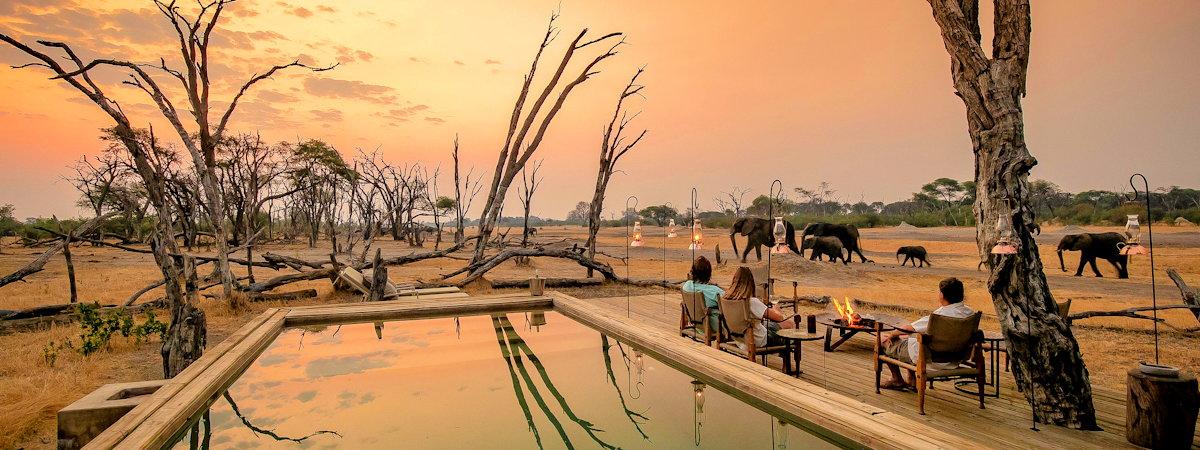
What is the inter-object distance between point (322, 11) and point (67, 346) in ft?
34.4

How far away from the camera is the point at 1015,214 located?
4148 millimetres

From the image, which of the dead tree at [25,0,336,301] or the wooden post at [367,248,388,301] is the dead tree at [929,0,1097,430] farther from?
the dead tree at [25,0,336,301]

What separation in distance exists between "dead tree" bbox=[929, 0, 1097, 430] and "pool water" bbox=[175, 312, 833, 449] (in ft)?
5.56

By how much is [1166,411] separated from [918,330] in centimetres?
150

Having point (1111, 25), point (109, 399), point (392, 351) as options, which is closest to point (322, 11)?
point (392, 351)

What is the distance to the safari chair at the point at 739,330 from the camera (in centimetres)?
519

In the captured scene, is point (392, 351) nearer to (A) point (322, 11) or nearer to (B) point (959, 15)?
(B) point (959, 15)

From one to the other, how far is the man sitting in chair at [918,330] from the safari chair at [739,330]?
0.91 meters

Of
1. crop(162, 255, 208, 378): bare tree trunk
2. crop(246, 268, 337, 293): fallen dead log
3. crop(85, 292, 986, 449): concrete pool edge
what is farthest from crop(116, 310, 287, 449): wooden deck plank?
crop(246, 268, 337, 293): fallen dead log

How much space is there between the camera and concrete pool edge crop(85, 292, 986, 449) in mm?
3227

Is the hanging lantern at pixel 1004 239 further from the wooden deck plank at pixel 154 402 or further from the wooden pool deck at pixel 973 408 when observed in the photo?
the wooden deck plank at pixel 154 402

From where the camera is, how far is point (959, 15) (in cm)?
447

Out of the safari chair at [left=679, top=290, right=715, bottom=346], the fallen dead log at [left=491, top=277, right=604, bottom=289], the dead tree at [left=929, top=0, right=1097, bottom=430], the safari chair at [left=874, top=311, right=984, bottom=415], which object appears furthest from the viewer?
the fallen dead log at [left=491, top=277, right=604, bottom=289]

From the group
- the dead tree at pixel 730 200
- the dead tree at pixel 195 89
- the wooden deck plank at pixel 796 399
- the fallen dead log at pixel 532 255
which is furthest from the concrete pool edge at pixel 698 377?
the dead tree at pixel 730 200
